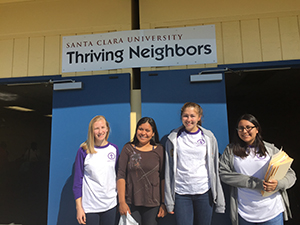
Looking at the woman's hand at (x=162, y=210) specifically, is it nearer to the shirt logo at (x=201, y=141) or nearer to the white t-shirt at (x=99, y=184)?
the white t-shirt at (x=99, y=184)

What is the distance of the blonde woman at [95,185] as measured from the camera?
2.27 m

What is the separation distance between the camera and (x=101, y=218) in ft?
7.52

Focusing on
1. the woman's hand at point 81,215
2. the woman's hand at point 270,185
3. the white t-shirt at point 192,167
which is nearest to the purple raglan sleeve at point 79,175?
the woman's hand at point 81,215

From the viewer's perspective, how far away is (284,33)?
9.70ft

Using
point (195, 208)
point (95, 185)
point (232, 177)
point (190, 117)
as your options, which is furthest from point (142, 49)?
point (195, 208)

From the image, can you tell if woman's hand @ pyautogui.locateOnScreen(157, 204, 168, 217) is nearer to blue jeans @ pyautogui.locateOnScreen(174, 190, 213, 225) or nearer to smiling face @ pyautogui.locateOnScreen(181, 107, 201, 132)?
blue jeans @ pyautogui.locateOnScreen(174, 190, 213, 225)

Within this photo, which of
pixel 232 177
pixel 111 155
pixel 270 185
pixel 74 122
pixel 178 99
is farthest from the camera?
pixel 74 122

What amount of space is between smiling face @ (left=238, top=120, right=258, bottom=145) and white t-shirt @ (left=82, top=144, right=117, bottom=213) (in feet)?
4.34

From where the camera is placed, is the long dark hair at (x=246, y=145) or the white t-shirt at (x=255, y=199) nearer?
the white t-shirt at (x=255, y=199)

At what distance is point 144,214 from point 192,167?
2.11 ft

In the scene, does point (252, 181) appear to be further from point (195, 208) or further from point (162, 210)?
point (162, 210)

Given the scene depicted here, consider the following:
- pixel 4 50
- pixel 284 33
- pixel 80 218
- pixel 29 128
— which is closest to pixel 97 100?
pixel 80 218

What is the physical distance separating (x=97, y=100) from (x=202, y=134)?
1.41m

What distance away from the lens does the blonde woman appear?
227cm
